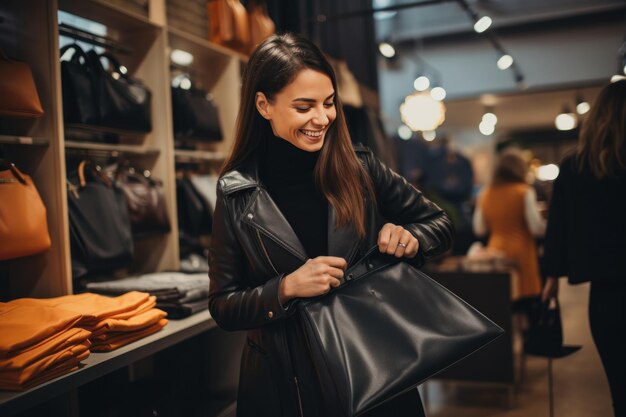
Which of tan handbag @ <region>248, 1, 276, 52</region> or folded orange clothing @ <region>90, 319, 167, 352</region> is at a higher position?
tan handbag @ <region>248, 1, 276, 52</region>

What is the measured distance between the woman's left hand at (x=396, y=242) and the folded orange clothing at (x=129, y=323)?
1095 mm

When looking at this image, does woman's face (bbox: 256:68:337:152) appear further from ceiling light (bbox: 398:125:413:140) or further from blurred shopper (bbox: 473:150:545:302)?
ceiling light (bbox: 398:125:413:140)

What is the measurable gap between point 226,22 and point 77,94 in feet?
4.29

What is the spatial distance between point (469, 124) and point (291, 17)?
11103 mm

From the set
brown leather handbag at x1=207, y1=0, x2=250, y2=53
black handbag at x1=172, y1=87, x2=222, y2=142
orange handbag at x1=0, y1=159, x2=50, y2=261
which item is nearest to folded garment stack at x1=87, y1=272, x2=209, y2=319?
orange handbag at x1=0, y1=159, x2=50, y2=261

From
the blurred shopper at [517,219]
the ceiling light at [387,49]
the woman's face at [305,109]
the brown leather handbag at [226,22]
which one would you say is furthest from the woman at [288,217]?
the ceiling light at [387,49]

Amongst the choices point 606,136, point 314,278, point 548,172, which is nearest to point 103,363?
point 314,278

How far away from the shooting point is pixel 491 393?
12.5 feet

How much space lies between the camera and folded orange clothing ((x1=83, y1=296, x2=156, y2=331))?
1971 millimetres

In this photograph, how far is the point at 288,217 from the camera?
146cm

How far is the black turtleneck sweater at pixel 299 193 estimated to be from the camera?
4.76 feet

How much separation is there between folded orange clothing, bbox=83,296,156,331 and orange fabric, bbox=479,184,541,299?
332 centimetres

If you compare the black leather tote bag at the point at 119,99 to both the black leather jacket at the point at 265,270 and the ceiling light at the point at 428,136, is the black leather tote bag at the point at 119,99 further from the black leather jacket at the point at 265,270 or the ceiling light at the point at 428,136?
the ceiling light at the point at 428,136

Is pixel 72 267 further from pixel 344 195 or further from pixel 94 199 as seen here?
pixel 344 195
